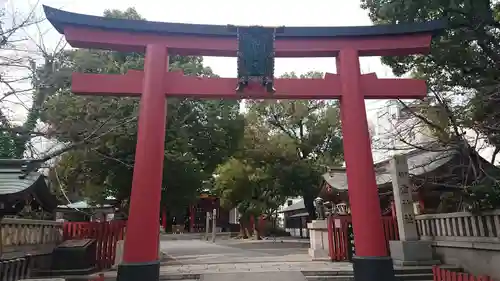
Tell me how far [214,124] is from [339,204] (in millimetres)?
6584

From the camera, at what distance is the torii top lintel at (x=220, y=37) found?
7.33 meters

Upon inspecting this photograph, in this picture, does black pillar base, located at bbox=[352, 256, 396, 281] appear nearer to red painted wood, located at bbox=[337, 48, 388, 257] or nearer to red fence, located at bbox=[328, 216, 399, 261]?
red painted wood, located at bbox=[337, 48, 388, 257]

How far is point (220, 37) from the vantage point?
779 cm

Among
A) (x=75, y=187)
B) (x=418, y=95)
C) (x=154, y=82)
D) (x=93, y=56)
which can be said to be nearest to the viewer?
(x=154, y=82)

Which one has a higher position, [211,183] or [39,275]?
[211,183]

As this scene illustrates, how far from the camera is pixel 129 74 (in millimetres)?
7492

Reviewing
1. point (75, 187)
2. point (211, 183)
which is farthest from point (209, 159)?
point (211, 183)

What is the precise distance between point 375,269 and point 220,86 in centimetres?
486

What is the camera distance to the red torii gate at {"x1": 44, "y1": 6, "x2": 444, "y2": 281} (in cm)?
673

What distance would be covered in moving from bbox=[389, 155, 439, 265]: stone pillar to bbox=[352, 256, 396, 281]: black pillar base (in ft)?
12.6

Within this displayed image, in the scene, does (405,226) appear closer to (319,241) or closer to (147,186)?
(319,241)

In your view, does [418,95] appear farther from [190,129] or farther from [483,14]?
[190,129]

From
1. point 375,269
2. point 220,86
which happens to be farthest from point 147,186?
point 375,269

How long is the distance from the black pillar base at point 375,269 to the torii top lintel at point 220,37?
4.58 metres
